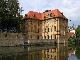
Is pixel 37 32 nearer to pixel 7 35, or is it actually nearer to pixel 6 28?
pixel 6 28

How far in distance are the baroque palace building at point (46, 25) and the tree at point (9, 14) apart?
335 inches

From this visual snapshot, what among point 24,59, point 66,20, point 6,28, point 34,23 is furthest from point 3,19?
point 24,59

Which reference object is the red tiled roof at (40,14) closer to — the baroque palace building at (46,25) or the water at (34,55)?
the baroque palace building at (46,25)

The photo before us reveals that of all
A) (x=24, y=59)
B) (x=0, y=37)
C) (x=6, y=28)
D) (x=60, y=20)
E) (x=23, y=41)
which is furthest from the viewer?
(x=60, y=20)

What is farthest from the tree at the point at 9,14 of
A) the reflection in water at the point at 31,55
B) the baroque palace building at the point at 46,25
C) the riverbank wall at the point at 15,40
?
the reflection in water at the point at 31,55

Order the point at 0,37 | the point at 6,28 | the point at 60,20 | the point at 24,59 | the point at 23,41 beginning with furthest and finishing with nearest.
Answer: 1. the point at 60,20
2. the point at 6,28
3. the point at 23,41
4. the point at 0,37
5. the point at 24,59

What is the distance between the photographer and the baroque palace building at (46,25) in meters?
73.6

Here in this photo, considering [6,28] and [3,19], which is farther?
[6,28]

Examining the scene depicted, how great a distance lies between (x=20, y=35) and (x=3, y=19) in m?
6.32

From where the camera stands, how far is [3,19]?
201ft

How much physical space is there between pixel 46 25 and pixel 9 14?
18.7 metres

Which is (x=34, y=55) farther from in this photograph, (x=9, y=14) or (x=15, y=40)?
(x=9, y=14)

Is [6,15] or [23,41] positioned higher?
[6,15]

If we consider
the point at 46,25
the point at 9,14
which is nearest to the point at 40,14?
the point at 46,25
